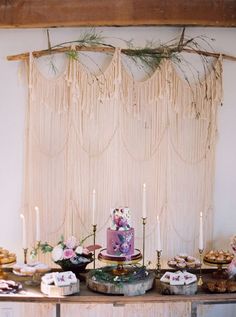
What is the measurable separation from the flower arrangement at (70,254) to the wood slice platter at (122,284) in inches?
5.4

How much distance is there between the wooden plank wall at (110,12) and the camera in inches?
109

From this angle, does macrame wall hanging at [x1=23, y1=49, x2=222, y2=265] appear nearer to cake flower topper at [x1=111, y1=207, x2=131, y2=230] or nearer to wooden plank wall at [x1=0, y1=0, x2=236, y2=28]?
wooden plank wall at [x1=0, y1=0, x2=236, y2=28]

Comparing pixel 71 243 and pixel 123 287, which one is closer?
pixel 123 287

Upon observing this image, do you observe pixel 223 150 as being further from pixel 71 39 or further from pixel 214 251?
pixel 71 39

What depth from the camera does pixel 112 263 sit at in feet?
8.23

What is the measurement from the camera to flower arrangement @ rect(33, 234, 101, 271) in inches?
102

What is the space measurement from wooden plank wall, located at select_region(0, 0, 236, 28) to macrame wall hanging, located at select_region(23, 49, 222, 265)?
0.22 m

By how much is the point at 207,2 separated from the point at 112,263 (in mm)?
1471

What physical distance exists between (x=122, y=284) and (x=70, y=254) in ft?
1.15

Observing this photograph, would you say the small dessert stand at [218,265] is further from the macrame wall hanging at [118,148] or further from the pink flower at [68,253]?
the pink flower at [68,253]

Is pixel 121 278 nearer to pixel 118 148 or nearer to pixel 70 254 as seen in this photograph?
pixel 70 254

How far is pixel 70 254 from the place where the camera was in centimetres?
261

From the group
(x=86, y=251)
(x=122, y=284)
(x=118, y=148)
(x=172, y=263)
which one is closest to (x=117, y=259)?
(x=122, y=284)

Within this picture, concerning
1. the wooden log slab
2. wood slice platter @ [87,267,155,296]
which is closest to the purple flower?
wood slice platter @ [87,267,155,296]
